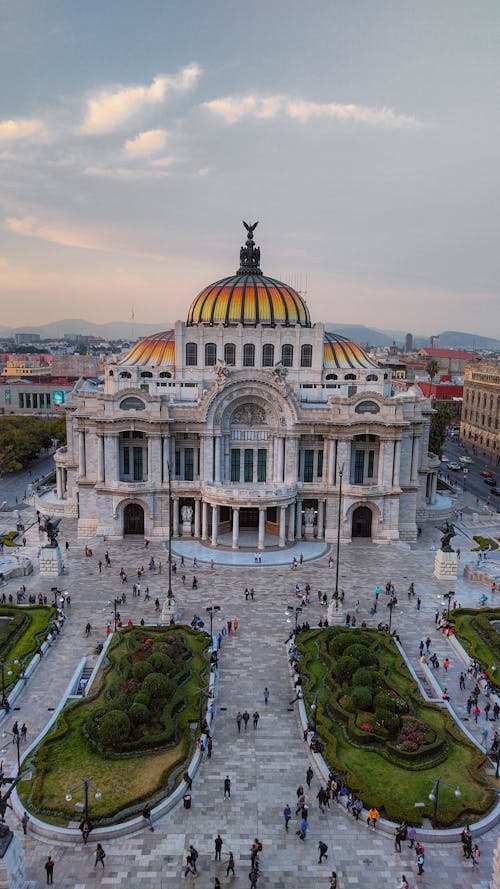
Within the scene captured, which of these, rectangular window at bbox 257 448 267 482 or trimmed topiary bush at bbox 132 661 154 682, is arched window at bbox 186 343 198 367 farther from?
trimmed topiary bush at bbox 132 661 154 682

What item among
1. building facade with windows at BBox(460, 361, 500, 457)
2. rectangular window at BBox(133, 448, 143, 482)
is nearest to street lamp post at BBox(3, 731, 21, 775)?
rectangular window at BBox(133, 448, 143, 482)

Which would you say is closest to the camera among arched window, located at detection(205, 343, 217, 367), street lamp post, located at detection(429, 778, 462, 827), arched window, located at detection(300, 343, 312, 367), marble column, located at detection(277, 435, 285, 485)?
street lamp post, located at detection(429, 778, 462, 827)

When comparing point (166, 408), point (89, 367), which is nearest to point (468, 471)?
point (166, 408)

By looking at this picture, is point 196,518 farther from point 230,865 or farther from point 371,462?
point 230,865

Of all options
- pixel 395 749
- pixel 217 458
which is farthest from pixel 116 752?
pixel 217 458

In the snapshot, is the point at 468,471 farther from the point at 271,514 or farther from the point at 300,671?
the point at 300,671

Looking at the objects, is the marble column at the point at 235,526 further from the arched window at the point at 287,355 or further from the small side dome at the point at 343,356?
the small side dome at the point at 343,356

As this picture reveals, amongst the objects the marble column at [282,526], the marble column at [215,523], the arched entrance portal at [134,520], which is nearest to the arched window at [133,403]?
the arched entrance portal at [134,520]
